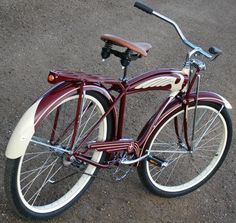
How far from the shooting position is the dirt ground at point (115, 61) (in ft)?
11.6

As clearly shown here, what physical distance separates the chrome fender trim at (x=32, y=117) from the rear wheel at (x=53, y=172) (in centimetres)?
6

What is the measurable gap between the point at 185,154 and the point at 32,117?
68.9 inches

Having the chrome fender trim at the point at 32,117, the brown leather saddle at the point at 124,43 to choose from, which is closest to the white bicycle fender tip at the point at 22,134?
the chrome fender trim at the point at 32,117

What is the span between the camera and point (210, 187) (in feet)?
12.9

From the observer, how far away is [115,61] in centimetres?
554

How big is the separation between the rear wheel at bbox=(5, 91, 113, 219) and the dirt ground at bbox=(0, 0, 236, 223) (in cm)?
16

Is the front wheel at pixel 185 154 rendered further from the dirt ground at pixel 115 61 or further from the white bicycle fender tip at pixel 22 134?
the white bicycle fender tip at pixel 22 134

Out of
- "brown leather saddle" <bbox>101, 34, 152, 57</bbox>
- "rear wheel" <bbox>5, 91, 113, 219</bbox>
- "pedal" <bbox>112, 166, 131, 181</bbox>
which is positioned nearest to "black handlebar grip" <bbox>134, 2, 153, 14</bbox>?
"brown leather saddle" <bbox>101, 34, 152, 57</bbox>

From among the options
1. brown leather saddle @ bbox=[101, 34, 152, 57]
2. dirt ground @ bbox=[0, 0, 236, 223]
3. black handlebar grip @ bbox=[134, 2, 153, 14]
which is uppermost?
black handlebar grip @ bbox=[134, 2, 153, 14]

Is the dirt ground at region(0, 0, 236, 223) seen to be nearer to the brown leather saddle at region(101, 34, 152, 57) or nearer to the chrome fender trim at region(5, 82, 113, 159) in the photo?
the chrome fender trim at region(5, 82, 113, 159)

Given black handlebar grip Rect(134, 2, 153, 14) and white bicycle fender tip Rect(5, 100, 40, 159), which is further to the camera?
black handlebar grip Rect(134, 2, 153, 14)

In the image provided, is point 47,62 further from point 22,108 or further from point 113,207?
point 113,207

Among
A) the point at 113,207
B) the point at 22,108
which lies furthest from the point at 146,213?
the point at 22,108

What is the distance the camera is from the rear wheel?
2795mm
